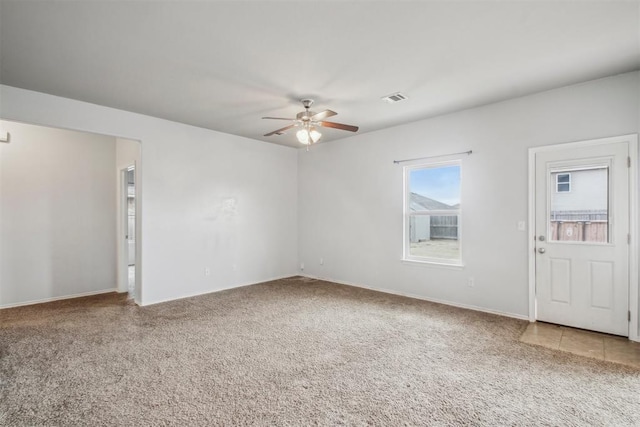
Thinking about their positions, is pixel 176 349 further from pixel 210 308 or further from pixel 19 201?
pixel 19 201

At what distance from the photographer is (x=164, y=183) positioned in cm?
482

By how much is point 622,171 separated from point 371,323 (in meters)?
3.19

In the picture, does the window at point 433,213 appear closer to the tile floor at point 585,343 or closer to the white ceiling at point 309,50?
the white ceiling at point 309,50

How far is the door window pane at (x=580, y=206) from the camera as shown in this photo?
3393 millimetres

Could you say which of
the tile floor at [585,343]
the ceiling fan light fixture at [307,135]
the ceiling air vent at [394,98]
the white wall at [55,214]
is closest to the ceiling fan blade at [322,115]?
the ceiling fan light fixture at [307,135]

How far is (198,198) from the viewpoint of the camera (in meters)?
5.22

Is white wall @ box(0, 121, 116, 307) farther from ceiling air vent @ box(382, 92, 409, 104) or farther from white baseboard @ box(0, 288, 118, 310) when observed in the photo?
ceiling air vent @ box(382, 92, 409, 104)

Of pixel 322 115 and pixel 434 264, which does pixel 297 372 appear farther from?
pixel 434 264

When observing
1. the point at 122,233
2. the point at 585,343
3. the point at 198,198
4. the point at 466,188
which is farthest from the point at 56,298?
the point at 585,343

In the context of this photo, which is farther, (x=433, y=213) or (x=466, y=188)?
(x=433, y=213)

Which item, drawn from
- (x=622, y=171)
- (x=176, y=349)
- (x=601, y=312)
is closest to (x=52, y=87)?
(x=176, y=349)

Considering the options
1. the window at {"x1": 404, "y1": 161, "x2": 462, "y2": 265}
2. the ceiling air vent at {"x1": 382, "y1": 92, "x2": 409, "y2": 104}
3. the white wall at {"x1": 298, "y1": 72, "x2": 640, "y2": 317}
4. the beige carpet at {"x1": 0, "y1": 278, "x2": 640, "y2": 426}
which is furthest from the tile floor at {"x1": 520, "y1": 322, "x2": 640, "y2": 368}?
the ceiling air vent at {"x1": 382, "y1": 92, "x2": 409, "y2": 104}

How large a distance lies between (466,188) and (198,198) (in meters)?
4.23

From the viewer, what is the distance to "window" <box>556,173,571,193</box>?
11.8 feet
